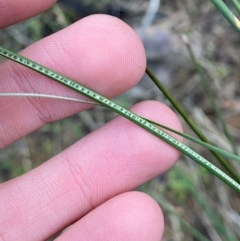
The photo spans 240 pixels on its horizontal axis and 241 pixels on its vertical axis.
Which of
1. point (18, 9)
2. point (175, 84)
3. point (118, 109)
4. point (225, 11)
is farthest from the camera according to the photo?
point (175, 84)

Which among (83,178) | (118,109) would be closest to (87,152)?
(83,178)

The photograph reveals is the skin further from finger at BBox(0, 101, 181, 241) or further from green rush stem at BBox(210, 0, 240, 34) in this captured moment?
green rush stem at BBox(210, 0, 240, 34)

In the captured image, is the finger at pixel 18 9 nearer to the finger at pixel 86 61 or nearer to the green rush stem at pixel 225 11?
the finger at pixel 86 61

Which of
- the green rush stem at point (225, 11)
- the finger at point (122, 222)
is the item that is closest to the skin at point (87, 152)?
the finger at point (122, 222)

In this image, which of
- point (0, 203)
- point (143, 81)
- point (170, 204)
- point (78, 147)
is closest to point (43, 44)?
point (78, 147)

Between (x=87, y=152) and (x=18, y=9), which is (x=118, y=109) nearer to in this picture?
(x=87, y=152)

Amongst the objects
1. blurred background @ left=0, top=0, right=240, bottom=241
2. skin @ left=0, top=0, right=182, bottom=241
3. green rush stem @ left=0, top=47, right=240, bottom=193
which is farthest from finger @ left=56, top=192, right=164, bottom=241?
blurred background @ left=0, top=0, right=240, bottom=241

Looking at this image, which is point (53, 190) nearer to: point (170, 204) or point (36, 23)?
point (170, 204)
